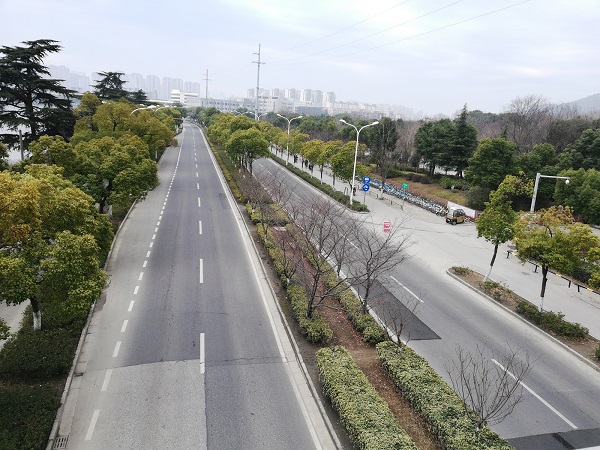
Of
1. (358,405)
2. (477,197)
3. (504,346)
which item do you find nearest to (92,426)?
(358,405)

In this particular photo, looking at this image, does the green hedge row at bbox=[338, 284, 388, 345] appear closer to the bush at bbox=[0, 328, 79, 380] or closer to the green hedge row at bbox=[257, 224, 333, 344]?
the green hedge row at bbox=[257, 224, 333, 344]

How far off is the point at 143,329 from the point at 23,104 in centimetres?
2783

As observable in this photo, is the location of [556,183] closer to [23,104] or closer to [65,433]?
[65,433]

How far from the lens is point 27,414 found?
9852mm

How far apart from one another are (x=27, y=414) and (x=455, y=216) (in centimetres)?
3098

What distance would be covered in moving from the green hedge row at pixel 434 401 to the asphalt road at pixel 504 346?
4.82ft

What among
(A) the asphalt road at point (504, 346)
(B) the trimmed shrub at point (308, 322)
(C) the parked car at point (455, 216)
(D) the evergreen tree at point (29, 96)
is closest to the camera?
(A) the asphalt road at point (504, 346)

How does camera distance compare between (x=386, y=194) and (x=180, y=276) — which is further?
(x=386, y=194)

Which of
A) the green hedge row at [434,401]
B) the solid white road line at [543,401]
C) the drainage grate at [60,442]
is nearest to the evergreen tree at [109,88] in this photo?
the drainage grate at [60,442]

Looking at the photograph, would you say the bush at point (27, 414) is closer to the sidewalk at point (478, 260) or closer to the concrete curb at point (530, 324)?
the concrete curb at point (530, 324)

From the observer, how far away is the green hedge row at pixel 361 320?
14523 millimetres

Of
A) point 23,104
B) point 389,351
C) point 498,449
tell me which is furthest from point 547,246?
point 23,104

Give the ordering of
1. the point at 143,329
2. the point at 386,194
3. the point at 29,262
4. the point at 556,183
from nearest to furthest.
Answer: the point at 29,262 → the point at 143,329 → the point at 556,183 → the point at 386,194

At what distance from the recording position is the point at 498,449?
941cm
